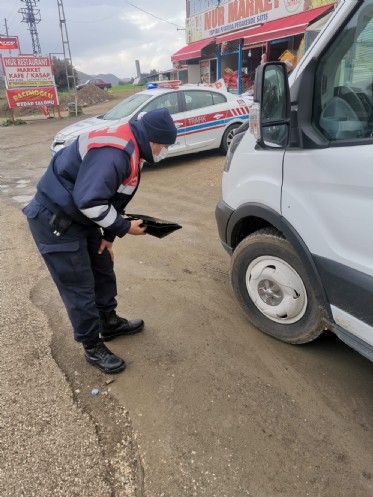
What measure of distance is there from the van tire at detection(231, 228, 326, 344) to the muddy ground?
0.16 metres

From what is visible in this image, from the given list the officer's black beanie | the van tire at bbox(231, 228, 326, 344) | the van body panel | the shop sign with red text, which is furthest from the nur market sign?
the officer's black beanie

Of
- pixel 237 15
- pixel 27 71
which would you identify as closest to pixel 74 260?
pixel 237 15

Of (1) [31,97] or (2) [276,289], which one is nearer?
(2) [276,289]

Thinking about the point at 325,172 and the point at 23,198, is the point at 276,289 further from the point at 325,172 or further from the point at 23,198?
the point at 23,198

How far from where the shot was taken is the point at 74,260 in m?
2.29

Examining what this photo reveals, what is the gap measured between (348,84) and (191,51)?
2010 cm

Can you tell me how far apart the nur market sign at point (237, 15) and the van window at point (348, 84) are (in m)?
13.0

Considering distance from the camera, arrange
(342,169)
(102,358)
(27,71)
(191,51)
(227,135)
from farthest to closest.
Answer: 1. (191,51)
2. (27,71)
3. (227,135)
4. (102,358)
5. (342,169)

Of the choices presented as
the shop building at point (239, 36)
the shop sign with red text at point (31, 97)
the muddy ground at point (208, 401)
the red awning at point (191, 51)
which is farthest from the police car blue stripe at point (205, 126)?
the shop sign with red text at point (31, 97)

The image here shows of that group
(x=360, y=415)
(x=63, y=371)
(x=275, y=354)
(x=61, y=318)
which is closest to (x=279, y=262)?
(x=275, y=354)

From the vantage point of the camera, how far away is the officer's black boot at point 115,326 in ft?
9.50

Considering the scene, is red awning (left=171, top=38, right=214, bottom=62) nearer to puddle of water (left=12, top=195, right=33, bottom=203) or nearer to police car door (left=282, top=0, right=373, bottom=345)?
puddle of water (left=12, top=195, right=33, bottom=203)

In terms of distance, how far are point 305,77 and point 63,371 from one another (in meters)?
2.38

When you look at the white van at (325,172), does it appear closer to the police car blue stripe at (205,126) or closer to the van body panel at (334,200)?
the van body panel at (334,200)
